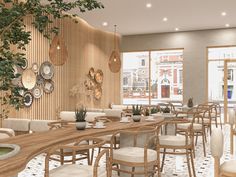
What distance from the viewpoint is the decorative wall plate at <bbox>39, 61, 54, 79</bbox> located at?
890cm

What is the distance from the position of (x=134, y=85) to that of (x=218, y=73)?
353 cm

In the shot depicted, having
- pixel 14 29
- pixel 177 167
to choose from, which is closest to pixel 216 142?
pixel 14 29

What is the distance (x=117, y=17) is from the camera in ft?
32.1

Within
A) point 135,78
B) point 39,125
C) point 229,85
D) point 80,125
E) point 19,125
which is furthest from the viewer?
point 135,78

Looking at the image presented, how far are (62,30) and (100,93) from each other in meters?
3.10

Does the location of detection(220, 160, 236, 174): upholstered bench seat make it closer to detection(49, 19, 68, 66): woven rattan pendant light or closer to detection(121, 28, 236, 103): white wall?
detection(49, 19, 68, 66): woven rattan pendant light

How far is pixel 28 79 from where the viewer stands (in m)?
8.28

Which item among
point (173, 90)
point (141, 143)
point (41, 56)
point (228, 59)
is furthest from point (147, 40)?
point (141, 143)

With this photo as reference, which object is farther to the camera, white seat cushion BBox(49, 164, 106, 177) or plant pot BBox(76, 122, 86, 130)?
plant pot BBox(76, 122, 86, 130)

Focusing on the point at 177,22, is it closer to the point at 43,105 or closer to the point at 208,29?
the point at 208,29

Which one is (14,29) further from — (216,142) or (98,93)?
(98,93)

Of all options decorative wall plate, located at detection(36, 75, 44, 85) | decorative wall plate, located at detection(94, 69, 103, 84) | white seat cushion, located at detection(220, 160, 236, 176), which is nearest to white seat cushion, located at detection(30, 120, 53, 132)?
decorative wall plate, located at detection(36, 75, 44, 85)

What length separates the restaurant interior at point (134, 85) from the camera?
4527mm

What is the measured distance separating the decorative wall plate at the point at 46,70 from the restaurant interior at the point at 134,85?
0.10 feet
